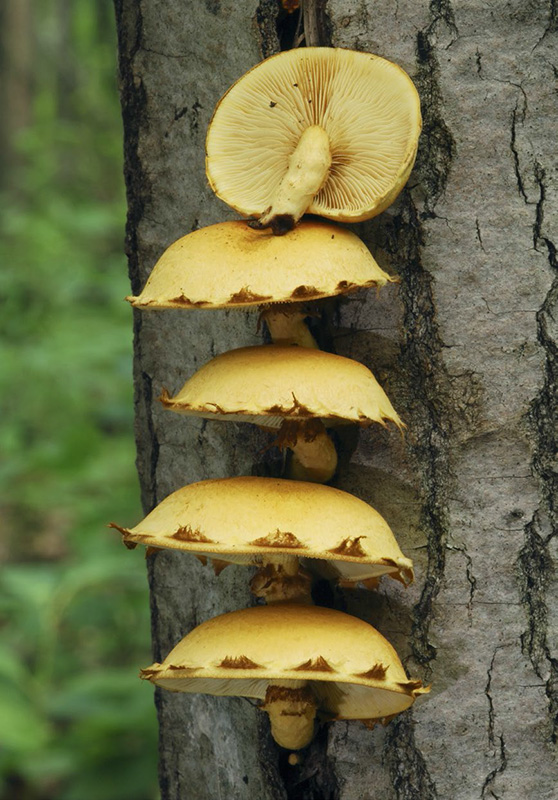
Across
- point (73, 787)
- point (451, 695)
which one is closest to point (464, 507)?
point (451, 695)

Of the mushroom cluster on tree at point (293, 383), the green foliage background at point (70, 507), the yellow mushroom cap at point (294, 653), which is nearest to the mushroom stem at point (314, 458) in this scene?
the mushroom cluster on tree at point (293, 383)

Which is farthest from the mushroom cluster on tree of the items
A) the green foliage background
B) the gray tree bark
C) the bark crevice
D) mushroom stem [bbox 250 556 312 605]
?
the green foliage background

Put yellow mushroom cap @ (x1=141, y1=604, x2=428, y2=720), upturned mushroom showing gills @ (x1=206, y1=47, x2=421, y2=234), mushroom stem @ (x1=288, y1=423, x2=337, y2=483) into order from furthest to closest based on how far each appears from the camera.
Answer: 1. mushroom stem @ (x1=288, y1=423, x2=337, y2=483)
2. upturned mushroom showing gills @ (x1=206, y1=47, x2=421, y2=234)
3. yellow mushroom cap @ (x1=141, y1=604, x2=428, y2=720)

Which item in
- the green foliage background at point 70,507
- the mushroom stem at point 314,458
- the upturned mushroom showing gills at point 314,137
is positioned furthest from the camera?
the green foliage background at point 70,507

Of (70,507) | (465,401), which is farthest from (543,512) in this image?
(70,507)

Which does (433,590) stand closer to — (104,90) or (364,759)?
(364,759)

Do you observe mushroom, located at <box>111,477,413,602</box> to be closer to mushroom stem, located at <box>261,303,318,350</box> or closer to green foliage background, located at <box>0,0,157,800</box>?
mushroom stem, located at <box>261,303,318,350</box>

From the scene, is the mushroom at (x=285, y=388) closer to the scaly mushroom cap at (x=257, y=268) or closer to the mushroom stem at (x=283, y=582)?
the scaly mushroom cap at (x=257, y=268)
